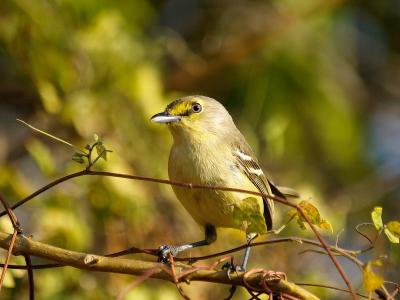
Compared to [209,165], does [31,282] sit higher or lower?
lower

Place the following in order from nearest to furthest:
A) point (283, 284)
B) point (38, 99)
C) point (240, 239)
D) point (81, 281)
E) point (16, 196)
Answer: point (283, 284) < point (16, 196) < point (81, 281) < point (240, 239) < point (38, 99)

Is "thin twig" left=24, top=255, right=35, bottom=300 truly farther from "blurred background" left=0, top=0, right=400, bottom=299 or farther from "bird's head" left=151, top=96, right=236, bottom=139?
"bird's head" left=151, top=96, right=236, bottom=139

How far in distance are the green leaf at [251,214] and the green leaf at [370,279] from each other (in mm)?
340

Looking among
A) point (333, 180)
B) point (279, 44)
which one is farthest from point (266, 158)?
point (333, 180)

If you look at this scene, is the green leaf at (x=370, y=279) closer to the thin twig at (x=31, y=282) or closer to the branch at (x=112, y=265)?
the branch at (x=112, y=265)

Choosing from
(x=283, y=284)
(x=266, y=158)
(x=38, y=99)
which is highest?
(x=38, y=99)

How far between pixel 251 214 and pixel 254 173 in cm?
156

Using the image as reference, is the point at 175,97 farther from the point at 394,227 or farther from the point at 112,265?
the point at 394,227

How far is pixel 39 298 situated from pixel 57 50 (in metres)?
1.46

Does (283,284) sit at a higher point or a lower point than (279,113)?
lower

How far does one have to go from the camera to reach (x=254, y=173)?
3795 millimetres

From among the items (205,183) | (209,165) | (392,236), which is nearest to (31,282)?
(392,236)

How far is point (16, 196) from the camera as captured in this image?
Answer: 3.52 m

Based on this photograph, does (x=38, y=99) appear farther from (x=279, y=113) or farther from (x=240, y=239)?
(x=279, y=113)
